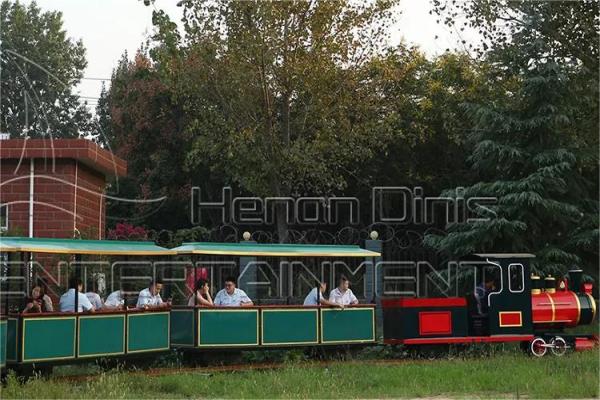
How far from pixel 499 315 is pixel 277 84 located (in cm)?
1017

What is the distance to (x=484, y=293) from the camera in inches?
725

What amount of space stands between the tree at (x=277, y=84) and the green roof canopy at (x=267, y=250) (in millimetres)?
8002

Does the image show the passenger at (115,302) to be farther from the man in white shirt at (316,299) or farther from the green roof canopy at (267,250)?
the man in white shirt at (316,299)

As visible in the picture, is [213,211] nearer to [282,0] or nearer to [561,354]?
[282,0]

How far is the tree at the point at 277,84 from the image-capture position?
24094mm

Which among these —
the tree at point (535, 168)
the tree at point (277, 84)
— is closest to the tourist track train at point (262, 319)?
the tree at point (535, 168)

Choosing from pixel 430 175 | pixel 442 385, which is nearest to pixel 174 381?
pixel 442 385

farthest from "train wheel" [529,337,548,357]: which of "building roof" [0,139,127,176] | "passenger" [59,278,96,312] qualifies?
"building roof" [0,139,127,176]

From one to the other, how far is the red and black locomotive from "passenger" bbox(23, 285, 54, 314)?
22.5ft

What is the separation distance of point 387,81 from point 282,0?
5.03m

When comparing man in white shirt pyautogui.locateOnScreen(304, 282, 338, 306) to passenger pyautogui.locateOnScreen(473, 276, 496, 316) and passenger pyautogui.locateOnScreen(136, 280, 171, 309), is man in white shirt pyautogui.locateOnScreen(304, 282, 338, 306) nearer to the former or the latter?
passenger pyautogui.locateOnScreen(136, 280, 171, 309)

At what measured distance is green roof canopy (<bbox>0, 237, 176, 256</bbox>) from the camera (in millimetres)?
13398

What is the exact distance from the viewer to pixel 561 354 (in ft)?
57.9

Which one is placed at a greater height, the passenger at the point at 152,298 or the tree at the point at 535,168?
the tree at the point at 535,168
